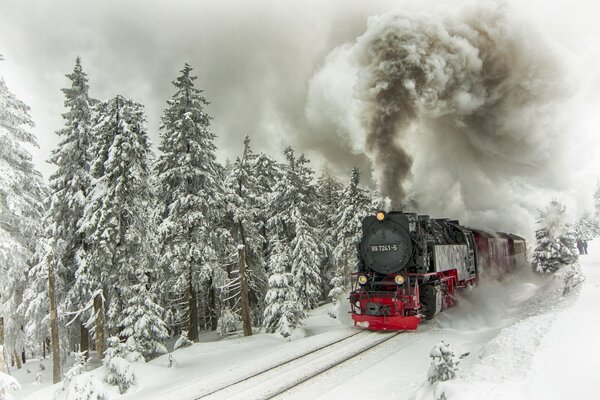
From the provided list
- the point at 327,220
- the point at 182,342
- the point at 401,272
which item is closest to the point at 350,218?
the point at 327,220

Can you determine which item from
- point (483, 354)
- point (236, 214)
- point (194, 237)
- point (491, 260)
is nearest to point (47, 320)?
point (194, 237)

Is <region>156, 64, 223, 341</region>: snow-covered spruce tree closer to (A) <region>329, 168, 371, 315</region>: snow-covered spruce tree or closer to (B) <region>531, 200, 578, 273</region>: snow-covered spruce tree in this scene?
(A) <region>329, 168, 371, 315</region>: snow-covered spruce tree

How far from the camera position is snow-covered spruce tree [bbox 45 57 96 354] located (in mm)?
17922

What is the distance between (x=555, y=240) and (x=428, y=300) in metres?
19.2

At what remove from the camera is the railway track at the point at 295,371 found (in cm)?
888

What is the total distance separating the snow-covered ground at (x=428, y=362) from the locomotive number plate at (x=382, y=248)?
3.13 meters

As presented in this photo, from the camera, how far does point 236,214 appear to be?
2147cm

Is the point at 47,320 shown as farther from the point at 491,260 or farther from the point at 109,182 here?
the point at 491,260

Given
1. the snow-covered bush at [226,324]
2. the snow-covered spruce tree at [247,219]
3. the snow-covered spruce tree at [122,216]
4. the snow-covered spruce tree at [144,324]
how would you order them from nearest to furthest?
the snow-covered spruce tree at [144,324]
the snow-covered spruce tree at [122,216]
the snow-covered spruce tree at [247,219]
the snow-covered bush at [226,324]

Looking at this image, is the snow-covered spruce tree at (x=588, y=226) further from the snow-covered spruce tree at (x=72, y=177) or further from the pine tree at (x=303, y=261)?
the snow-covered spruce tree at (x=72, y=177)

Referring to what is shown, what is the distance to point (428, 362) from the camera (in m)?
10.2

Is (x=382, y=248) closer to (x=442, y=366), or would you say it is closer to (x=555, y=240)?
(x=442, y=366)

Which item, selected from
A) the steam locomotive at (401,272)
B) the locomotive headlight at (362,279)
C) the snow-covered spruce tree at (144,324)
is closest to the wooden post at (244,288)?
the snow-covered spruce tree at (144,324)

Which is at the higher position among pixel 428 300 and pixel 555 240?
pixel 555 240
